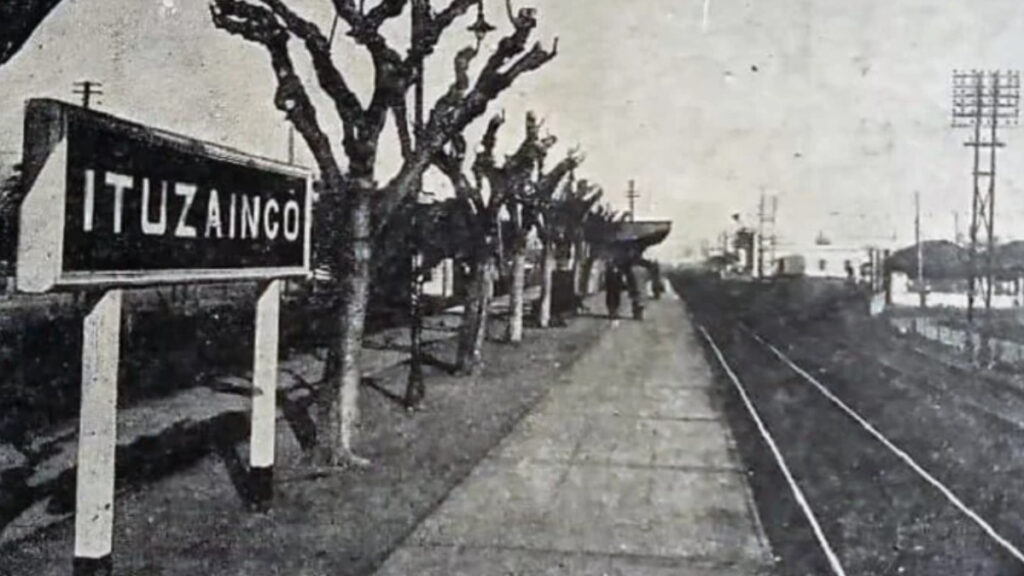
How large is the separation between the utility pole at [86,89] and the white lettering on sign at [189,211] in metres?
0.31

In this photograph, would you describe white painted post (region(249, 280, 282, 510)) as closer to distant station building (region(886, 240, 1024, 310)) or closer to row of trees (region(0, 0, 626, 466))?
row of trees (region(0, 0, 626, 466))

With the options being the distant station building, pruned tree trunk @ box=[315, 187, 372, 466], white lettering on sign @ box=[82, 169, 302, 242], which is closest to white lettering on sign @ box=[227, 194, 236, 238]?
white lettering on sign @ box=[82, 169, 302, 242]

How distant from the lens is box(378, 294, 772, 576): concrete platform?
2.31 metres

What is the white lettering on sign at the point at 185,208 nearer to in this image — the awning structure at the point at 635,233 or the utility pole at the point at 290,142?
the awning structure at the point at 635,233

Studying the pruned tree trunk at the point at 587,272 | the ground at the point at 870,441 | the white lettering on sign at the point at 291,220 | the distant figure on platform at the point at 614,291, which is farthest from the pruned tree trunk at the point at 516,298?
the white lettering on sign at the point at 291,220

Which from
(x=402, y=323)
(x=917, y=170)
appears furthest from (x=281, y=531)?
(x=402, y=323)

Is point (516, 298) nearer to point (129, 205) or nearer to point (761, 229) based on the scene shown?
point (761, 229)

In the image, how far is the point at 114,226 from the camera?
1706mm

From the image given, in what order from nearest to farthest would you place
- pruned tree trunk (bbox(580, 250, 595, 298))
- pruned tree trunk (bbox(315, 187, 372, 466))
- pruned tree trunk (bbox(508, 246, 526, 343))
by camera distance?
pruned tree trunk (bbox(315, 187, 372, 466))
pruned tree trunk (bbox(580, 250, 595, 298))
pruned tree trunk (bbox(508, 246, 526, 343))

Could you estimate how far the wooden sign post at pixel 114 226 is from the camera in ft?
5.18

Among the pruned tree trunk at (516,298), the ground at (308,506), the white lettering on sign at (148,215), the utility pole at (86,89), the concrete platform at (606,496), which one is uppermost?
the utility pole at (86,89)

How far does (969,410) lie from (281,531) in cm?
196

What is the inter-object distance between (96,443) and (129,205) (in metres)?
0.45

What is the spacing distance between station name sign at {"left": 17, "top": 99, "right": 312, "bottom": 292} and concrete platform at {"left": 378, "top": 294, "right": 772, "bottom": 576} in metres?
0.75
